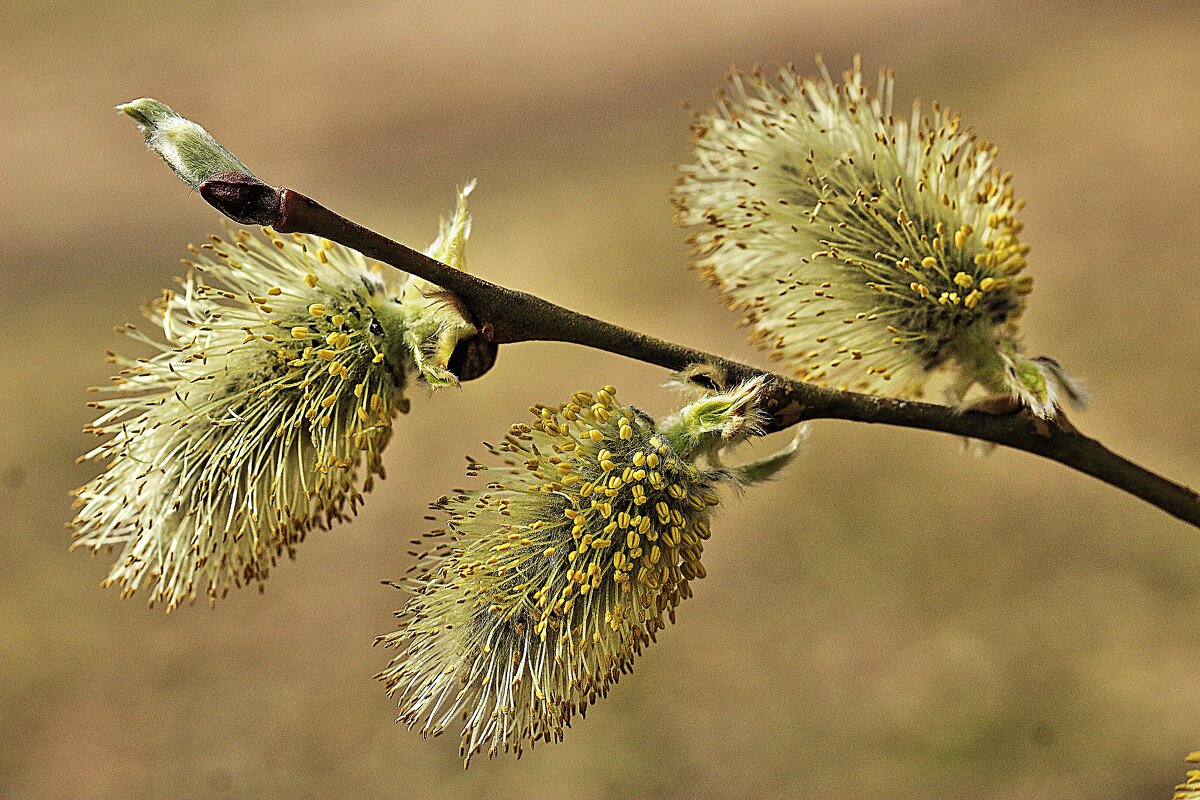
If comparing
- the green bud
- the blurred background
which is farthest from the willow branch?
the blurred background

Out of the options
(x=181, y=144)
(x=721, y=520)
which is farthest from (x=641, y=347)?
(x=721, y=520)

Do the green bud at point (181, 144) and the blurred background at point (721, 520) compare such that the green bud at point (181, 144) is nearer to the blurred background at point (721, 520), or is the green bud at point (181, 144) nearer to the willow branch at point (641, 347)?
the willow branch at point (641, 347)

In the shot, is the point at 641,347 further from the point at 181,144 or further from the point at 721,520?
the point at 721,520

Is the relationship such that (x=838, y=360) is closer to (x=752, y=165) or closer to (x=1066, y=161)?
(x=752, y=165)

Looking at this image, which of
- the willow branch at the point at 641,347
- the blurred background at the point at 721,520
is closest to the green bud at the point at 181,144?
the willow branch at the point at 641,347

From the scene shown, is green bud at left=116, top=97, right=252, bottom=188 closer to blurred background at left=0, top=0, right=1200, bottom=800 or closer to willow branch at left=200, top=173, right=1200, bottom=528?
willow branch at left=200, top=173, right=1200, bottom=528

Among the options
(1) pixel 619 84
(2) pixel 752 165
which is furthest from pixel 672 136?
(2) pixel 752 165
